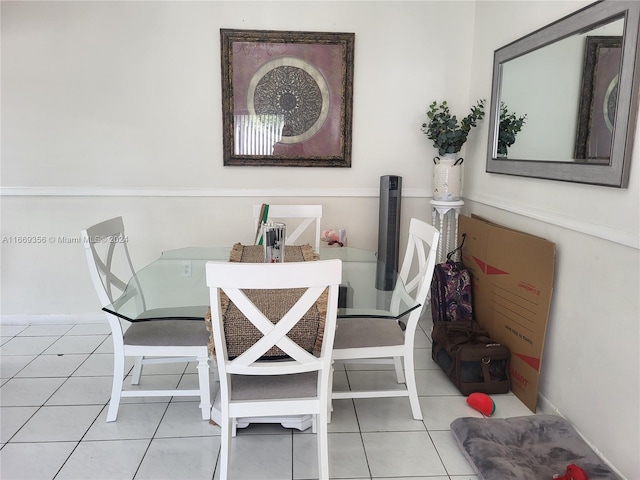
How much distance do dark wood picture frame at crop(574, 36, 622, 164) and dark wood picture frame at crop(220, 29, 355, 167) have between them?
1552mm

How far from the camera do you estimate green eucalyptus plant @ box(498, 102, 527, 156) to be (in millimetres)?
2607

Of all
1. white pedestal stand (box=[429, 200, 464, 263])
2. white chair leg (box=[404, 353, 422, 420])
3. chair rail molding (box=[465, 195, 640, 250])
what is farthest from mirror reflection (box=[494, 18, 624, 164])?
white chair leg (box=[404, 353, 422, 420])

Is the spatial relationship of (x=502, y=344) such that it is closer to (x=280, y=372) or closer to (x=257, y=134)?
(x=280, y=372)

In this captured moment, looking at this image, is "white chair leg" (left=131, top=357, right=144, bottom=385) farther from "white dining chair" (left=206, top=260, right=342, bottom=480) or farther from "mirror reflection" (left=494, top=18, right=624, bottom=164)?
"mirror reflection" (left=494, top=18, right=624, bottom=164)

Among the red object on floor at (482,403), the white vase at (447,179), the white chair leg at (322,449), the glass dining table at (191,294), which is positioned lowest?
the red object on floor at (482,403)

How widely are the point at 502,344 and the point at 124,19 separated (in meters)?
3.07

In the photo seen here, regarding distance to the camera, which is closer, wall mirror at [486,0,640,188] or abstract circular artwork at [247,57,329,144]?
wall mirror at [486,0,640,188]

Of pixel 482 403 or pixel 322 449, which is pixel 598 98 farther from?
pixel 322 449

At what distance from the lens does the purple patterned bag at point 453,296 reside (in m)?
2.97

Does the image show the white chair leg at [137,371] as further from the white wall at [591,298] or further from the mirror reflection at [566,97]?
the mirror reflection at [566,97]

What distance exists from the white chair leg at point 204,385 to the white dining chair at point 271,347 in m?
0.41

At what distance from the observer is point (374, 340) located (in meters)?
2.12

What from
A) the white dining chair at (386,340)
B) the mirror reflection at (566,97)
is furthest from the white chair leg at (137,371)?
the mirror reflection at (566,97)

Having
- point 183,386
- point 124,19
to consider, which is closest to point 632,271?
point 183,386
